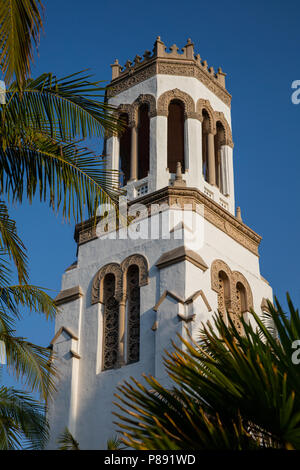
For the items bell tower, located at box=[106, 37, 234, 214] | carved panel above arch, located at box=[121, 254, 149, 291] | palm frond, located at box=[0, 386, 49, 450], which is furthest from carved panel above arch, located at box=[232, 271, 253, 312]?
palm frond, located at box=[0, 386, 49, 450]

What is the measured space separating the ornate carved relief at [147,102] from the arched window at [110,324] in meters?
5.26

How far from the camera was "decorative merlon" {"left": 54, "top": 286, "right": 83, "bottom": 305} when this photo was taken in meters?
21.5

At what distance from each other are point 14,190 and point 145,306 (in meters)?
11.3

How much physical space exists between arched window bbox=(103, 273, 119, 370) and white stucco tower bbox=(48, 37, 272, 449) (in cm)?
3

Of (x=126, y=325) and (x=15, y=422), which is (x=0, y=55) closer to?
(x=15, y=422)

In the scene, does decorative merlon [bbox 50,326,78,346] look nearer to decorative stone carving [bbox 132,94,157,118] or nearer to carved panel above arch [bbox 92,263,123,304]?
carved panel above arch [bbox 92,263,123,304]

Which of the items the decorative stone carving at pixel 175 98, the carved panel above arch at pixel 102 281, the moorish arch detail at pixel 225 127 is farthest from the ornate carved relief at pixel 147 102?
the carved panel above arch at pixel 102 281

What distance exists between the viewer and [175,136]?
25.7m

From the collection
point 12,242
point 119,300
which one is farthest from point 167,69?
point 12,242

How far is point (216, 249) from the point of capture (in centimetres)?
2130

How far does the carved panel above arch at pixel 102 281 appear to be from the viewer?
2081 centimetres

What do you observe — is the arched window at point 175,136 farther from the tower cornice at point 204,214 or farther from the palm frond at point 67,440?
the palm frond at point 67,440
